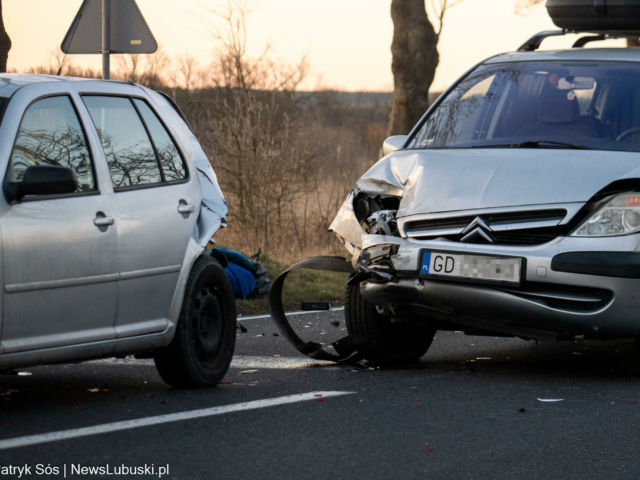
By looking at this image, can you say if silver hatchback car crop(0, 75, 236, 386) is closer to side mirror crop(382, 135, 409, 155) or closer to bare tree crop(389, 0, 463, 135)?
side mirror crop(382, 135, 409, 155)

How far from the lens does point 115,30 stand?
8.51 m

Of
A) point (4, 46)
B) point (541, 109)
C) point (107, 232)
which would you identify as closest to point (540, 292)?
point (541, 109)

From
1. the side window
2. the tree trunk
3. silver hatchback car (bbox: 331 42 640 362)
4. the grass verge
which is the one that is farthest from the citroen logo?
the tree trunk

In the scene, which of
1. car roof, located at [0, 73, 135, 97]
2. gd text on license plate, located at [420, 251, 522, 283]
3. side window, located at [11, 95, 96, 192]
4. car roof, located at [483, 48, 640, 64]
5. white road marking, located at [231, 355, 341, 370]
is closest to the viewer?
side window, located at [11, 95, 96, 192]

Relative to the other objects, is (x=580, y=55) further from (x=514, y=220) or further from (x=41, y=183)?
(x=41, y=183)

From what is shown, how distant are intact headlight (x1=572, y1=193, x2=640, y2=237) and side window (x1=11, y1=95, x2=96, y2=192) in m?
2.70

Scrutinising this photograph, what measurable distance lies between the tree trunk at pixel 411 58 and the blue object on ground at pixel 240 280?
5935 millimetres

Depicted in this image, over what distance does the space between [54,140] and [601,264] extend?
3.00 m

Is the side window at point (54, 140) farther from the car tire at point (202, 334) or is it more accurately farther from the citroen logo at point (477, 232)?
the citroen logo at point (477, 232)

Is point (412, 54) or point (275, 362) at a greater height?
point (412, 54)

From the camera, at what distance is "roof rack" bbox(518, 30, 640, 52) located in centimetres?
772

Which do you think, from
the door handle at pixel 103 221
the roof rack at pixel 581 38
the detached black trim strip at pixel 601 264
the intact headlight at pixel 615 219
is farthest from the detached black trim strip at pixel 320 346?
the roof rack at pixel 581 38

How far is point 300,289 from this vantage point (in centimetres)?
1055

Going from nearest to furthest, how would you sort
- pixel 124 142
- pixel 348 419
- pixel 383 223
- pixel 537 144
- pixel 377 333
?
pixel 348 419, pixel 124 142, pixel 383 223, pixel 537 144, pixel 377 333
